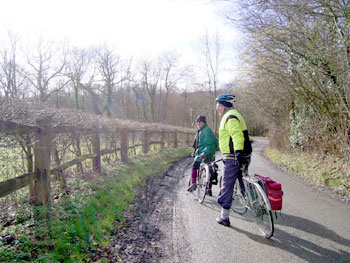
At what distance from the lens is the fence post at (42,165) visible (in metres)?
4.18

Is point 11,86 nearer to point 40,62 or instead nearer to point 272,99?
point 40,62

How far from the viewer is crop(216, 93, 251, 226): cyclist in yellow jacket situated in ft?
12.5

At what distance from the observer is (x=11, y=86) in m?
18.1

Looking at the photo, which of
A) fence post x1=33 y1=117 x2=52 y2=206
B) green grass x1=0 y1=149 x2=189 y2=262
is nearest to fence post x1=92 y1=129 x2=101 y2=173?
green grass x1=0 y1=149 x2=189 y2=262

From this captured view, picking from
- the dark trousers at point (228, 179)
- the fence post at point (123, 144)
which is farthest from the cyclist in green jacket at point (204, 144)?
the fence post at point (123, 144)

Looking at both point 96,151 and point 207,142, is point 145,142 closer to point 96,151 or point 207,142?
point 96,151

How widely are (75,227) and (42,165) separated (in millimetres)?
1291

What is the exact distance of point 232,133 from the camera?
386cm

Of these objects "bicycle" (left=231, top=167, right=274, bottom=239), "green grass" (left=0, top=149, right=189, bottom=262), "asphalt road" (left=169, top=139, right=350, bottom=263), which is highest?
"bicycle" (left=231, top=167, right=274, bottom=239)

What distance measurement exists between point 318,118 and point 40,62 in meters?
25.3

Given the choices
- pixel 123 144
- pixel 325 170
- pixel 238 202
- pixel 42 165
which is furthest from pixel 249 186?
pixel 123 144

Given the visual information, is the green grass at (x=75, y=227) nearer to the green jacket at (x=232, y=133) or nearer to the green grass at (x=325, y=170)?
the green jacket at (x=232, y=133)

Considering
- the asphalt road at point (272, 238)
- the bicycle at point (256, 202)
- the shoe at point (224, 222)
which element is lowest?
the asphalt road at point (272, 238)

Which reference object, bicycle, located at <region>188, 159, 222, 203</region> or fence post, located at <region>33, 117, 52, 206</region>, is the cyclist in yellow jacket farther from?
fence post, located at <region>33, 117, 52, 206</region>
